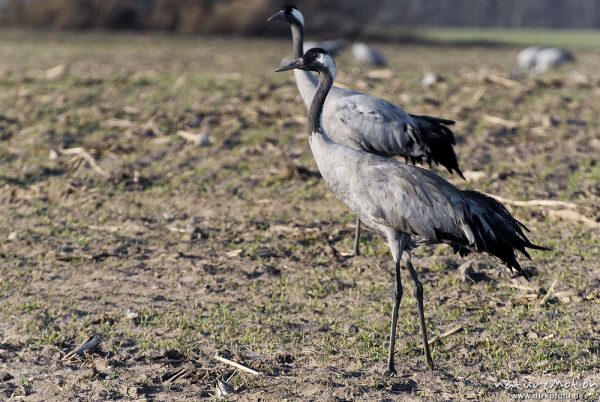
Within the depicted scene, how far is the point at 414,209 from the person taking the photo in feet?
16.5

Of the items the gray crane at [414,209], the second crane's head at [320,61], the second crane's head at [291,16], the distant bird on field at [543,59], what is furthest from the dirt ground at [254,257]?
the distant bird on field at [543,59]

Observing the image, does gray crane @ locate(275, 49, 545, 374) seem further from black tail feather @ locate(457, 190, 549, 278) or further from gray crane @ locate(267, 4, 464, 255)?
gray crane @ locate(267, 4, 464, 255)

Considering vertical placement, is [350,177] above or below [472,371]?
above

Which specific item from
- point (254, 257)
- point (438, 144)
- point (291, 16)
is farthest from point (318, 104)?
point (291, 16)

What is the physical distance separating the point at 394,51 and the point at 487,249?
15.3m

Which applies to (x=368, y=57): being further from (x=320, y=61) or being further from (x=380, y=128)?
(x=320, y=61)

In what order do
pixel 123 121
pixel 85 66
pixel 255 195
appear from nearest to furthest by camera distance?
pixel 255 195 < pixel 123 121 < pixel 85 66

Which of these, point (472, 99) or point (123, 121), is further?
point (472, 99)

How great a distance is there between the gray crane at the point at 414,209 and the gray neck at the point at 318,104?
150mm

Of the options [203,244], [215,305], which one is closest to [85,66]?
[203,244]

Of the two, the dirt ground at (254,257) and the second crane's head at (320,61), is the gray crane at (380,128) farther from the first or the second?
the second crane's head at (320,61)

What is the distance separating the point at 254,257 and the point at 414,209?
188cm

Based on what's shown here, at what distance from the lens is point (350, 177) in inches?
201

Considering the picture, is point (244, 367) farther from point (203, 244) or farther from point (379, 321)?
point (203, 244)
